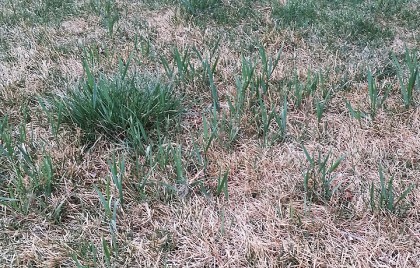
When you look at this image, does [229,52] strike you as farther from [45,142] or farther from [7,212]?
[7,212]

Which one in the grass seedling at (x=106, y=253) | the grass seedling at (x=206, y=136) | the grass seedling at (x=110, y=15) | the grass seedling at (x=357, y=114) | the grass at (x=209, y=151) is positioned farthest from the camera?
the grass seedling at (x=110, y=15)

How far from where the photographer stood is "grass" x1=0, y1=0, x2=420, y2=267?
1554 mm

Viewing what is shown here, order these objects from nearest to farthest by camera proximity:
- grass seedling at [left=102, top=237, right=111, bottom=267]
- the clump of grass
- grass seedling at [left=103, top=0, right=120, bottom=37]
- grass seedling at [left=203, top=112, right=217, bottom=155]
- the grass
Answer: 1. grass seedling at [left=102, top=237, right=111, bottom=267]
2. the grass
3. grass seedling at [left=203, top=112, right=217, bottom=155]
4. the clump of grass
5. grass seedling at [left=103, top=0, right=120, bottom=37]

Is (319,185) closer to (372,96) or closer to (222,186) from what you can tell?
(222,186)

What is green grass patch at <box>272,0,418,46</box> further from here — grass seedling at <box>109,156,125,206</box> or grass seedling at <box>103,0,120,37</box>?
grass seedling at <box>109,156,125,206</box>

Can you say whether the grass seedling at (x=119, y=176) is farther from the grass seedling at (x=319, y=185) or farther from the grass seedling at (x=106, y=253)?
the grass seedling at (x=319, y=185)

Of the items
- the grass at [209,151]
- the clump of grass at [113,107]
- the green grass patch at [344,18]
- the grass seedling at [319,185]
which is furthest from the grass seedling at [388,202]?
the green grass patch at [344,18]

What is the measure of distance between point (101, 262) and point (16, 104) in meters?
1.14

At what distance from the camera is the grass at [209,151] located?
5.10 ft

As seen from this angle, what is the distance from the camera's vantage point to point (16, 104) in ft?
7.25

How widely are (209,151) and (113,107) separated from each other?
466mm

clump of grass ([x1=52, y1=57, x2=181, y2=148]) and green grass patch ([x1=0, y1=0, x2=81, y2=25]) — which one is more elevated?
green grass patch ([x1=0, y1=0, x2=81, y2=25])

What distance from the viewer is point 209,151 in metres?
1.91

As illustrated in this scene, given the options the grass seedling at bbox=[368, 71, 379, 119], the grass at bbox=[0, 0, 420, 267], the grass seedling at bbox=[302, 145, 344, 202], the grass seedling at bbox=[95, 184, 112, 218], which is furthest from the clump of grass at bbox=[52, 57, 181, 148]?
the grass seedling at bbox=[368, 71, 379, 119]
